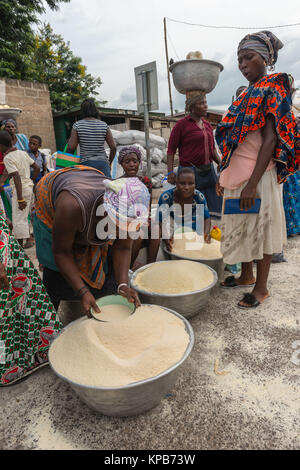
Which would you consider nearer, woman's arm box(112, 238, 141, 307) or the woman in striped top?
woman's arm box(112, 238, 141, 307)

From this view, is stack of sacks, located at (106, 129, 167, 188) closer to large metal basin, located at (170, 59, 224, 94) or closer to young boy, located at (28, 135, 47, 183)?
young boy, located at (28, 135, 47, 183)

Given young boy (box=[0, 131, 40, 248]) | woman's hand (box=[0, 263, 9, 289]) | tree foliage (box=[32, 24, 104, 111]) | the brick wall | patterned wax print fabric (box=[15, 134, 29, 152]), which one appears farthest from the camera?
tree foliage (box=[32, 24, 104, 111])

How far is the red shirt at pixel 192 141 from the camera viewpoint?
2865 mm

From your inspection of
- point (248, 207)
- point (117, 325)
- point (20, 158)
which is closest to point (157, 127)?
point (20, 158)

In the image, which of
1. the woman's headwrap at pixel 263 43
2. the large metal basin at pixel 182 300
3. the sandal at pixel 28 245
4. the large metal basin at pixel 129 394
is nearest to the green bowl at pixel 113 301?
the large metal basin at pixel 182 300

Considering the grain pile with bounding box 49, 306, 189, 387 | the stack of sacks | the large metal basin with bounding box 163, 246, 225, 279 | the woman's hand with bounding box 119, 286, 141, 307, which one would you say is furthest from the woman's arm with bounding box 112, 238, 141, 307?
the stack of sacks

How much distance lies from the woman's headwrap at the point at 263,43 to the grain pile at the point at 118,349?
168 cm

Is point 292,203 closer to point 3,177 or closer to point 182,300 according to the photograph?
point 182,300

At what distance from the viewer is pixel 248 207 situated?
6.31ft

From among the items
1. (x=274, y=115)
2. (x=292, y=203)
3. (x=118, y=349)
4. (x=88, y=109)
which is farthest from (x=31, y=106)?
(x=118, y=349)

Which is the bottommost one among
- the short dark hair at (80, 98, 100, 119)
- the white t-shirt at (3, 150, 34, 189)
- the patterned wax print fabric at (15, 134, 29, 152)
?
the white t-shirt at (3, 150, 34, 189)

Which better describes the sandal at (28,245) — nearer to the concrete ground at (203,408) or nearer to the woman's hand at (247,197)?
the concrete ground at (203,408)

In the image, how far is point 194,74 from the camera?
3.16 metres

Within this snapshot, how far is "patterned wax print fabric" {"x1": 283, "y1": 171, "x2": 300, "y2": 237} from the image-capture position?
3.18 m
